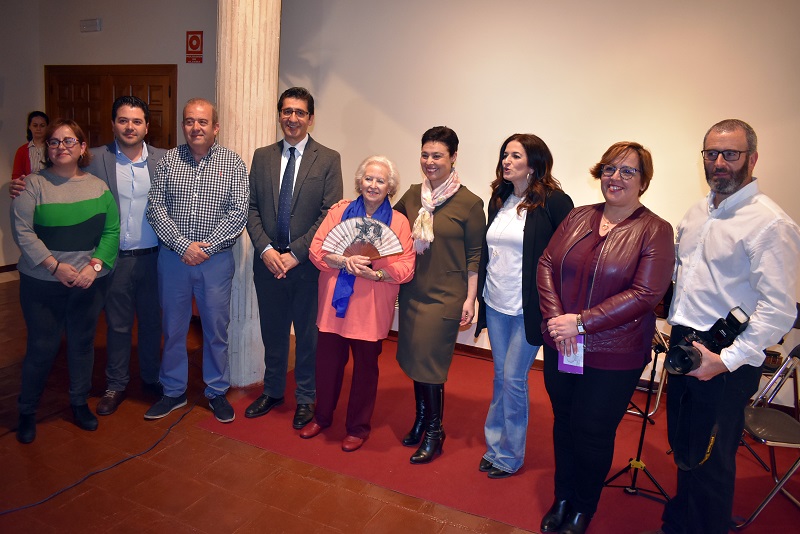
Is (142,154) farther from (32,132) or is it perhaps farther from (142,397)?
(32,132)

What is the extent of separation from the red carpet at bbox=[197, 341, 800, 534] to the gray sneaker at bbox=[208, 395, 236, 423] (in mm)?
50

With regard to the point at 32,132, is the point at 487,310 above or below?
below

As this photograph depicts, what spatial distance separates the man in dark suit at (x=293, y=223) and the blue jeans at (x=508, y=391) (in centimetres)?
117

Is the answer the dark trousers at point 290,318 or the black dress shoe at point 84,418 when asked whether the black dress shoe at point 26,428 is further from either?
the dark trousers at point 290,318

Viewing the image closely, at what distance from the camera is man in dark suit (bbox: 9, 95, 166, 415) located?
3.40 m

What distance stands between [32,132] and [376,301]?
5000mm

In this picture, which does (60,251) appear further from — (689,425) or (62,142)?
(689,425)

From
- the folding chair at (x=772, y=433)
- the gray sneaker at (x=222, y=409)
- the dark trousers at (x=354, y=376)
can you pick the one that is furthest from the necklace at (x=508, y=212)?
the gray sneaker at (x=222, y=409)

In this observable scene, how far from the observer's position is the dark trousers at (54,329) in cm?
312

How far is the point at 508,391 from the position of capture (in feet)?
9.71

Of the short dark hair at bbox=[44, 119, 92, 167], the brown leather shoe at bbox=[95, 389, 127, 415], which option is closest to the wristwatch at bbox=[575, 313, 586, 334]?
the short dark hair at bbox=[44, 119, 92, 167]

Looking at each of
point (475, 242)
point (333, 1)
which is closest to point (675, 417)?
point (475, 242)

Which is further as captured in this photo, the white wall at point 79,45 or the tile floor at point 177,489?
the white wall at point 79,45

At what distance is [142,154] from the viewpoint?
140 inches
